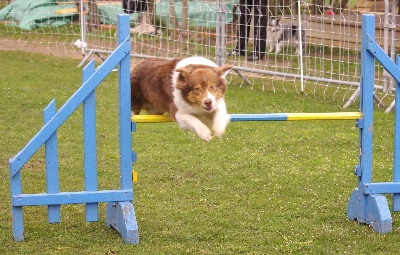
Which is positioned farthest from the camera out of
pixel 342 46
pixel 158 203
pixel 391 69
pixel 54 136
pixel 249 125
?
pixel 342 46

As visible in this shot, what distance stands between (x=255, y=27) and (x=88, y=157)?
736 cm

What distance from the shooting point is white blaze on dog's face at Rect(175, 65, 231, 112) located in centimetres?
555

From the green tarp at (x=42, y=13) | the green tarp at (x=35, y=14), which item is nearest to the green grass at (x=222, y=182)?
the green tarp at (x=42, y=13)

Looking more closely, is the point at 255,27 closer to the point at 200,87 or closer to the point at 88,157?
the point at 200,87

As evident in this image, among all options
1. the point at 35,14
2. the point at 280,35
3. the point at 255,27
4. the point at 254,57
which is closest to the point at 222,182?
the point at 254,57

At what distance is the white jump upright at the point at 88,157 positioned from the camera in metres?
5.38

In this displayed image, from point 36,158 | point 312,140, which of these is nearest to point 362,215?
point 312,140

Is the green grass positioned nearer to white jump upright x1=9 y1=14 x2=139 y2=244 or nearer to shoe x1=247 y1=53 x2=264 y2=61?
white jump upright x1=9 y1=14 x2=139 y2=244

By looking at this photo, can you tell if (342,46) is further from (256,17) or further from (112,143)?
(112,143)

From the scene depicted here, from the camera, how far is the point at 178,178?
291 inches

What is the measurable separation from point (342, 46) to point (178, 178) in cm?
532

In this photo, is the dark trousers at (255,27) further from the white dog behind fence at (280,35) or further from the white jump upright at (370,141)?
the white jump upright at (370,141)

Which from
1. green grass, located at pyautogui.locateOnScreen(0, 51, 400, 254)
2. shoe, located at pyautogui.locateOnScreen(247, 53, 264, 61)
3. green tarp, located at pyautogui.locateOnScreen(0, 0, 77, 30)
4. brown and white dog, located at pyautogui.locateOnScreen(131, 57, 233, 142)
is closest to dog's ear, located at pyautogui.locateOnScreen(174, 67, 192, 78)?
brown and white dog, located at pyautogui.locateOnScreen(131, 57, 233, 142)

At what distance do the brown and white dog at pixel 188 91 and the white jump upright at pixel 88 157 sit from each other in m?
0.38
